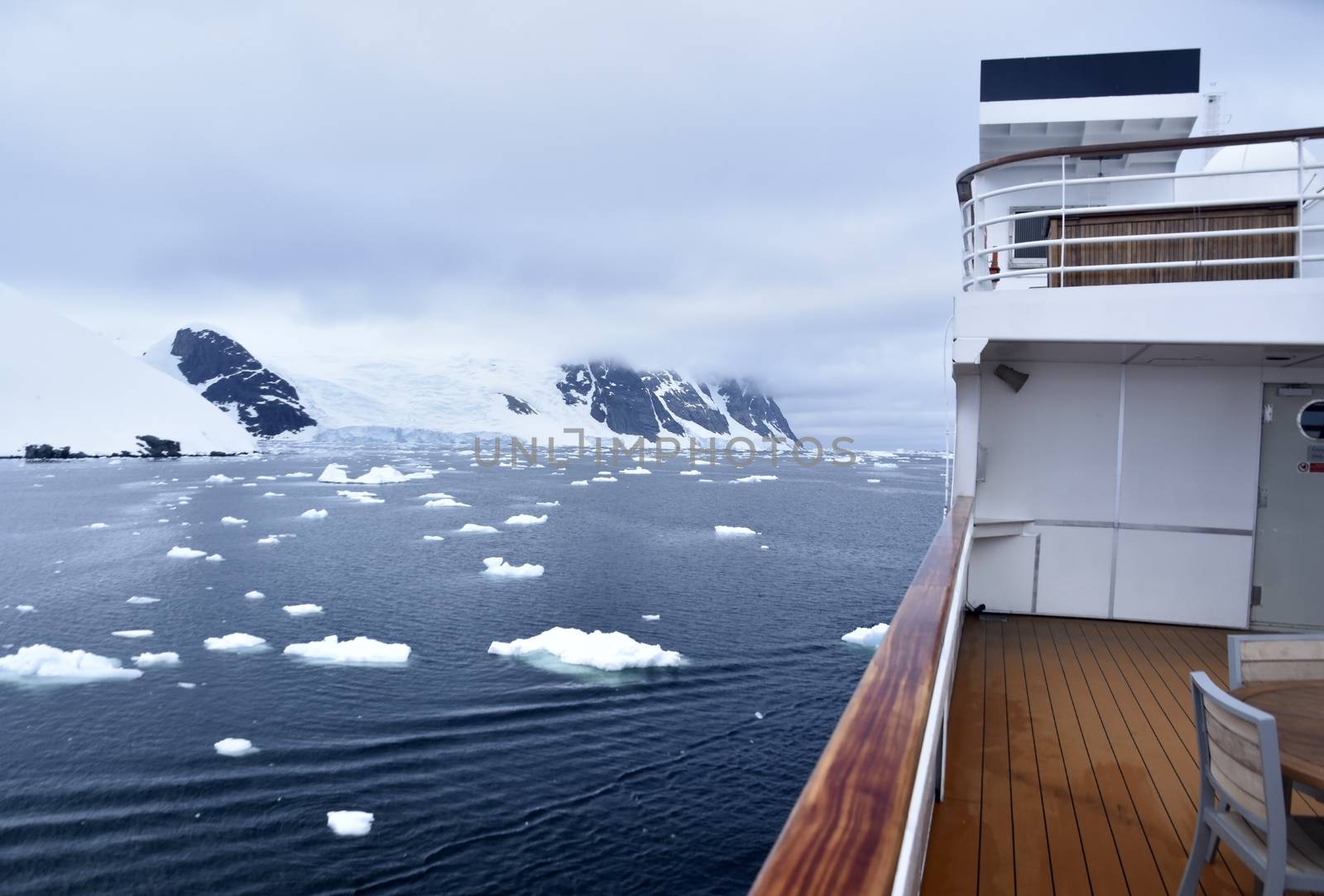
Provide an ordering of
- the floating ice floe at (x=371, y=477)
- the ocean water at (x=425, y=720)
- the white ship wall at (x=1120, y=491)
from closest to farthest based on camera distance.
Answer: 1. the white ship wall at (x=1120, y=491)
2. the ocean water at (x=425, y=720)
3. the floating ice floe at (x=371, y=477)

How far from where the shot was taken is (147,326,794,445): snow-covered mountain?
81125mm

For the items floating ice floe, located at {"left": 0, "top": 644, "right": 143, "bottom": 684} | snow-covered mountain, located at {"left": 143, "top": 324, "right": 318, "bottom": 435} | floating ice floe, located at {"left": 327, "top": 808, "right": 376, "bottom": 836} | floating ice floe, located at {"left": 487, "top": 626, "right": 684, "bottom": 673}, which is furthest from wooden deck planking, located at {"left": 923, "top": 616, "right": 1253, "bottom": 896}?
snow-covered mountain, located at {"left": 143, "top": 324, "right": 318, "bottom": 435}

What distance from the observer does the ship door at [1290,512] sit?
4.70 meters

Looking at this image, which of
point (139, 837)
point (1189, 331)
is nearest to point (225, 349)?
point (139, 837)

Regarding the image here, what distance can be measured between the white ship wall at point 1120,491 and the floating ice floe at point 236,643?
1196cm

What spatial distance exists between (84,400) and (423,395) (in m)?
28.1

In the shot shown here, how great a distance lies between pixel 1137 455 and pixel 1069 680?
1.76m

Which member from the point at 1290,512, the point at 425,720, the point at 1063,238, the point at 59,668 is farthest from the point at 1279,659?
the point at 59,668

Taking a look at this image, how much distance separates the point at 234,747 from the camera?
9.52 meters

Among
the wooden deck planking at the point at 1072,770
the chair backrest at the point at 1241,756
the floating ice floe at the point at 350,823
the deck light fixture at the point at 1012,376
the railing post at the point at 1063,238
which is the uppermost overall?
the railing post at the point at 1063,238

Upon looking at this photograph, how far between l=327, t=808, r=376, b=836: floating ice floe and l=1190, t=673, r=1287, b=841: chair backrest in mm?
7944

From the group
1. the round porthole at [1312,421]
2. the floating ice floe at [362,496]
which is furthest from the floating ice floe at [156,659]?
the floating ice floe at [362,496]

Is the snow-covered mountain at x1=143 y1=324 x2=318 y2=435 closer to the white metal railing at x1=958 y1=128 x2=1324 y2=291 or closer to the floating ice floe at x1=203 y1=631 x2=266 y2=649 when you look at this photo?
the floating ice floe at x1=203 y1=631 x2=266 y2=649

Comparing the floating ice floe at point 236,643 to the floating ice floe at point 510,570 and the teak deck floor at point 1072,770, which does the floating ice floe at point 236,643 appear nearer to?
the floating ice floe at point 510,570
